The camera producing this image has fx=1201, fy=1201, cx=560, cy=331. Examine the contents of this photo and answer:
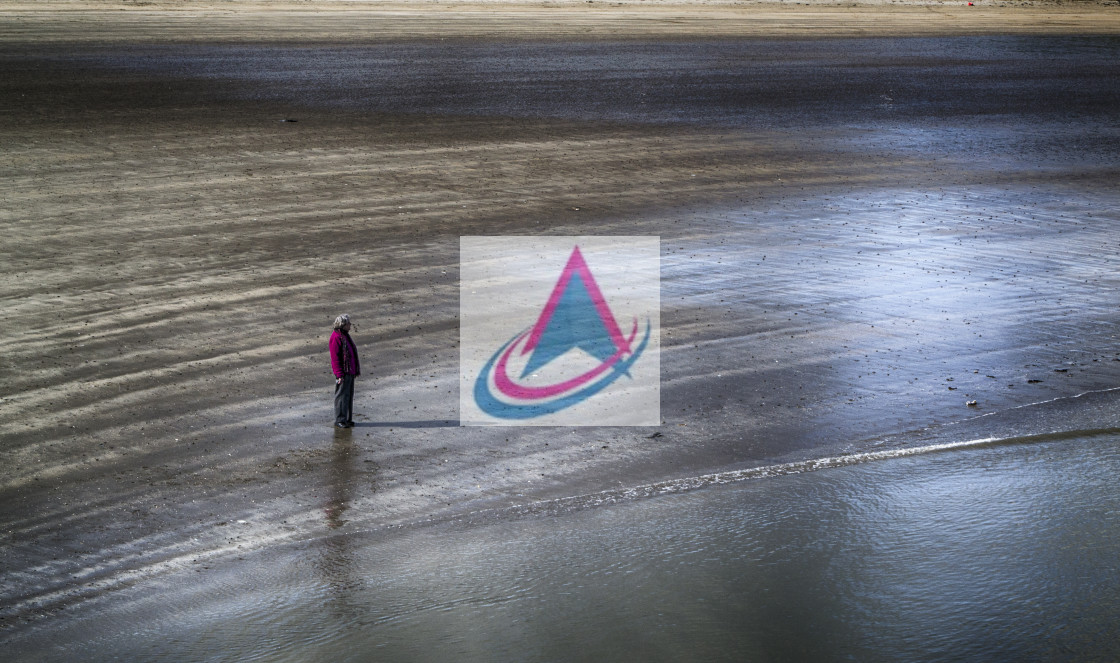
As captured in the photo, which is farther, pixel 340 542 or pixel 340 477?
pixel 340 477

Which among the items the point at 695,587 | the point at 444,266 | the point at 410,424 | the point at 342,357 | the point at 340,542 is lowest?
the point at 695,587

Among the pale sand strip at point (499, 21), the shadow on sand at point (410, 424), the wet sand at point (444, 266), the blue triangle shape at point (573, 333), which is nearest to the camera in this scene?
the wet sand at point (444, 266)

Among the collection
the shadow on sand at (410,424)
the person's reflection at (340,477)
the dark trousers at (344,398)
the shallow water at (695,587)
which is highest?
the dark trousers at (344,398)

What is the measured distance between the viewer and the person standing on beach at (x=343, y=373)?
10.8m

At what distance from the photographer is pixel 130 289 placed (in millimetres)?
14680

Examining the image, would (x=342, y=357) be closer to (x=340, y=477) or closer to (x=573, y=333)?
(x=340, y=477)

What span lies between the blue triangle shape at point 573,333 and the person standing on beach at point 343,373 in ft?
6.71

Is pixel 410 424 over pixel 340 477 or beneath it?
over

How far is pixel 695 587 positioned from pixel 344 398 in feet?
12.4

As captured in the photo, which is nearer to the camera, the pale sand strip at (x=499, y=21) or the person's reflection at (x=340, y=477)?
the person's reflection at (x=340, y=477)

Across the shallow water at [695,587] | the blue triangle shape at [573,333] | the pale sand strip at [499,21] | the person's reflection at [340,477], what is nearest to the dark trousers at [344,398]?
the person's reflection at [340,477]

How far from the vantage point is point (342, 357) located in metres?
10.8

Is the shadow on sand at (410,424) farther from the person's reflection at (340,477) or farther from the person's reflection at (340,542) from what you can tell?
the person's reflection at (340,542)

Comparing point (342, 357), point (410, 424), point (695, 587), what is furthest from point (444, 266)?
point (695, 587)
